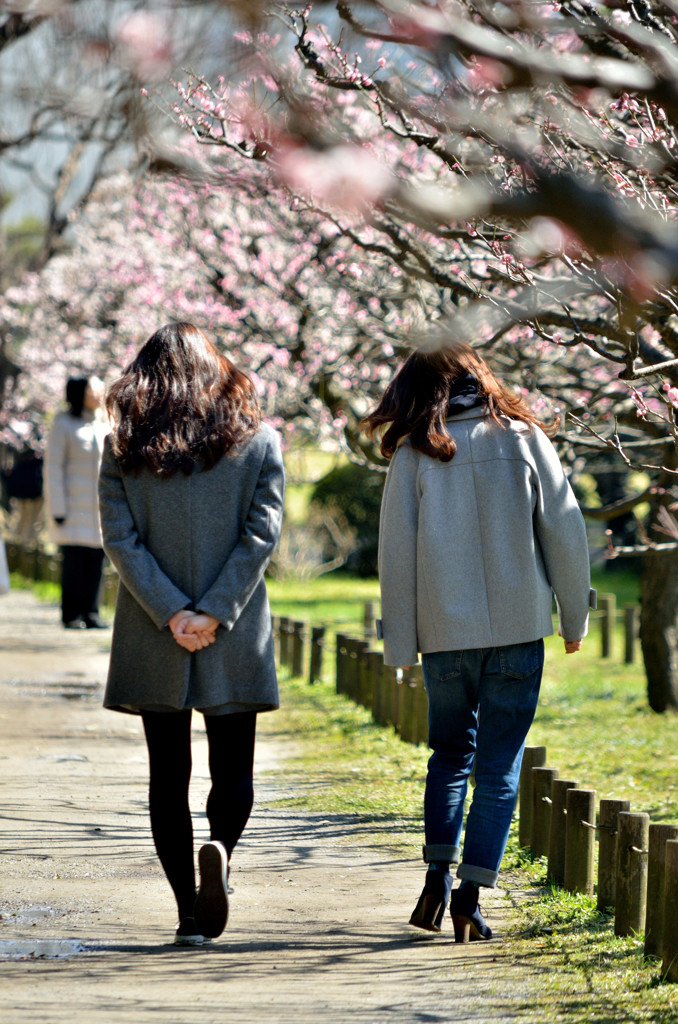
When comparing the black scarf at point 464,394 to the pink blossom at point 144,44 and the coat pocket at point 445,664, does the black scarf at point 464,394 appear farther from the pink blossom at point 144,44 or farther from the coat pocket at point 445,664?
the pink blossom at point 144,44

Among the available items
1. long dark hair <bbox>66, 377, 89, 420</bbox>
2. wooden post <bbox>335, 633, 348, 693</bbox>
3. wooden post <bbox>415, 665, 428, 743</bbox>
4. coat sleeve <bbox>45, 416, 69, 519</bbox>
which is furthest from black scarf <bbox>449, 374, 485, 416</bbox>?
long dark hair <bbox>66, 377, 89, 420</bbox>

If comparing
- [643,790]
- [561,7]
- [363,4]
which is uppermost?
[561,7]

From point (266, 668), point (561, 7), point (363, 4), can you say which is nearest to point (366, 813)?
point (266, 668)

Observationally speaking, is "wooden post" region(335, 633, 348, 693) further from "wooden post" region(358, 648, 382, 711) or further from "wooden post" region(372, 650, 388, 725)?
"wooden post" region(372, 650, 388, 725)

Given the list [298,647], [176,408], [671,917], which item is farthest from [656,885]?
[298,647]

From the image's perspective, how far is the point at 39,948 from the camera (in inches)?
151

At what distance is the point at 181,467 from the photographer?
13.0 ft

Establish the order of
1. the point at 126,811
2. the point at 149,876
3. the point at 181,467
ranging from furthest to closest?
1. the point at 126,811
2. the point at 149,876
3. the point at 181,467

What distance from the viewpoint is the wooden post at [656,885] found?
382cm

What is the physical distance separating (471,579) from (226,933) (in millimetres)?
1326

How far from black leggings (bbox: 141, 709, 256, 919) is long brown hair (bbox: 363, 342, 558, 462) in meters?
1.04

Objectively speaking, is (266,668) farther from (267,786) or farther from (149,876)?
(267,786)

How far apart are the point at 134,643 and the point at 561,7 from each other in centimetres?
270

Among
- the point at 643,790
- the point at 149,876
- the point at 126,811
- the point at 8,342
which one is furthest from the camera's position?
the point at 8,342
